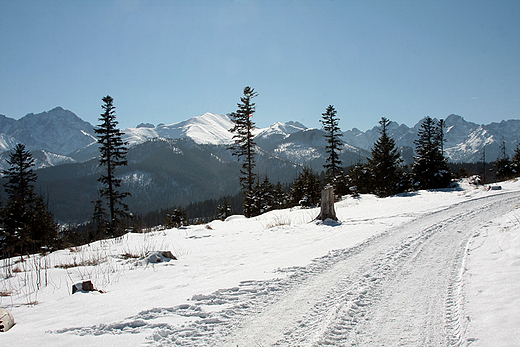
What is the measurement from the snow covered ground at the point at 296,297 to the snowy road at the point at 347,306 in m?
0.01

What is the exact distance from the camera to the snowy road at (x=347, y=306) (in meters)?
2.76

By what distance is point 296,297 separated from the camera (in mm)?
3773

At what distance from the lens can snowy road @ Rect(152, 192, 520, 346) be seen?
2.76 meters

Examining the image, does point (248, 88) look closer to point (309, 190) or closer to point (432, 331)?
point (309, 190)

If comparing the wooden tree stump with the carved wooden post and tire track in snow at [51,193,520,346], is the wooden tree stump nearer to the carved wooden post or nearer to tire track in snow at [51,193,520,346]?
tire track in snow at [51,193,520,346]

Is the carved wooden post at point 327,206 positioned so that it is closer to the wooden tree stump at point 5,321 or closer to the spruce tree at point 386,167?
the wooden tree stump at point 5,321

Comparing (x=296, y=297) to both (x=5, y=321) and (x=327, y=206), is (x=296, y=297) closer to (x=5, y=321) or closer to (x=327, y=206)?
(x=5, y=321)

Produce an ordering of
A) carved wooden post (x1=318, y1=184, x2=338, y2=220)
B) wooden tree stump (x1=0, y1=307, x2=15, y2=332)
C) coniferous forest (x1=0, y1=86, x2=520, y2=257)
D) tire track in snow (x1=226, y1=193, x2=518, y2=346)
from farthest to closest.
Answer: coniferous forest (x1=0, y1=86, x2=520, y2=257) → carved wooden post (x1=318, y1=184, x2=338, y2=220) → wooden tree stump (x1=0, y1=307, x2=15, y2=332) → tire track in snow (x1=226, y1=193, x2=518, y2=346)

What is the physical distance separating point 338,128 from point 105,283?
33.5 meters

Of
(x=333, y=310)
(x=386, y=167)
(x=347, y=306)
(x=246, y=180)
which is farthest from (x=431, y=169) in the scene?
(x=333, y=310)

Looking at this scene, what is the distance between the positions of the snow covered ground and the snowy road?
1 centimetres

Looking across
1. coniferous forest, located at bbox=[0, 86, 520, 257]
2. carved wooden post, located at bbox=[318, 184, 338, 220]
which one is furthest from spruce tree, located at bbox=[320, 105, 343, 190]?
carved wooden post, located at bbox=[318, 184, 338, 220]

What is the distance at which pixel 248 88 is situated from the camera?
1066 inches

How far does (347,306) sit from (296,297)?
0.73 meters
